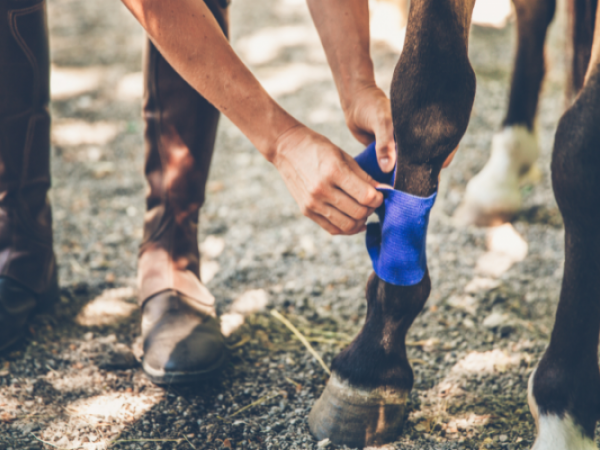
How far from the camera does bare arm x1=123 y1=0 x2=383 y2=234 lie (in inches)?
34.1

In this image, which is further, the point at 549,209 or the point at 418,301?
the point at 549,209

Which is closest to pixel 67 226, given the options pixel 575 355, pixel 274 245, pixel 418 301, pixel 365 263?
pixel 274 245

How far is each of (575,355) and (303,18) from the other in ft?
10.5

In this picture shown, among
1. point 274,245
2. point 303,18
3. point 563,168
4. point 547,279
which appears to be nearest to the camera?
point 563,168

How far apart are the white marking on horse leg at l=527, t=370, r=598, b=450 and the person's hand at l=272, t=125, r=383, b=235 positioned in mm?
427

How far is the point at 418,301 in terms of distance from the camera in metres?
0.94

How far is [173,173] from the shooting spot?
1.26m

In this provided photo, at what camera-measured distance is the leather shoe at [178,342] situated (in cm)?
111

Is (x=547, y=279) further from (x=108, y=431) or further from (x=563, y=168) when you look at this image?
(x=108, y=431)

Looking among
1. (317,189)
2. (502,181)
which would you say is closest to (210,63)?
(317,189)

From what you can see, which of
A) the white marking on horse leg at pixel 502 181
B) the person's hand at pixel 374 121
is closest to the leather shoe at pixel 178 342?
the person's hand at pixel 374 121

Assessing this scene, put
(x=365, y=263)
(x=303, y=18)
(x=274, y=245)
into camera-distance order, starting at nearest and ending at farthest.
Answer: (x=365, y=263) → (x=274, y=245) → (x=303, y=18)

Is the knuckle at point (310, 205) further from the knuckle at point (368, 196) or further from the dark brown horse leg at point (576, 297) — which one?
the dark brown horse leg at point (576, 297)

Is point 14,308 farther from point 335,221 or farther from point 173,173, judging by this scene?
point 335,221
